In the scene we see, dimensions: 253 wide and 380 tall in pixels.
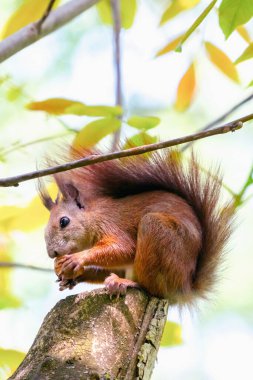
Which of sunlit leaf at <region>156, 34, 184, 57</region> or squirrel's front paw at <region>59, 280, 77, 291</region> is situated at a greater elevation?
sunlit leaf at <region>156, 34, 184, 57</region>

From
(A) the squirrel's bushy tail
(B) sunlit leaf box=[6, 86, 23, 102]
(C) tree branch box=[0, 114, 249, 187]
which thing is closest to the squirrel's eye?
(A) the squirrel's bushy tail

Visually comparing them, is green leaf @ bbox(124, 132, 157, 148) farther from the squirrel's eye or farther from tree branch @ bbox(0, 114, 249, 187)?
the squirrel's eye

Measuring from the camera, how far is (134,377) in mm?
1618

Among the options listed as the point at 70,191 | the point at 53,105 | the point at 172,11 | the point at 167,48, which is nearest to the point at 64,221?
the point at 70,191

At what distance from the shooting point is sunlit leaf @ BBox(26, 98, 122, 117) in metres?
1.78

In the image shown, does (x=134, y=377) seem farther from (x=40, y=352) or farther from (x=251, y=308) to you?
(x=251, y=308)

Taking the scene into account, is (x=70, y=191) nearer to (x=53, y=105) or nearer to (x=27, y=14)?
(x=53, y=105)

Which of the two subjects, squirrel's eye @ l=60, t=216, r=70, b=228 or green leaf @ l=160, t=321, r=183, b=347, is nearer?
green leaf @ l=160, t=321, r=183, b=347

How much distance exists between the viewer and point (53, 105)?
6.40 feet

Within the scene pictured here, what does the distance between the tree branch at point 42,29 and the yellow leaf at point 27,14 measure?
0.04m

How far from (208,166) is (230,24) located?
766 millimetres

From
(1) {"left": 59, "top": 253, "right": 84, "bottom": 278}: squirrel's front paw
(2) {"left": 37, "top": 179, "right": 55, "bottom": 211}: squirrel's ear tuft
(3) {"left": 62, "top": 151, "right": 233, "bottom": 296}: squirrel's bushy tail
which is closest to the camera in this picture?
(1) {"left": 59, "top": 253, "right": 84, "bottom": 278}: squirrel's front paw

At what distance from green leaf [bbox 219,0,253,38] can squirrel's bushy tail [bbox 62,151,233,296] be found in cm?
73

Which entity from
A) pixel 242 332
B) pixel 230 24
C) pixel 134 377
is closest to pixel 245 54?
pixel 230 24
